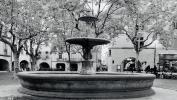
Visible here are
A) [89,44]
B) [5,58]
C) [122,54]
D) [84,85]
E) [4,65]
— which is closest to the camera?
[84,85]

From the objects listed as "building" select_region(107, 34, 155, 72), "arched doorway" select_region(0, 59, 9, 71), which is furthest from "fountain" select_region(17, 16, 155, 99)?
"arched doorway" select_region(0, 59, 9, 71)

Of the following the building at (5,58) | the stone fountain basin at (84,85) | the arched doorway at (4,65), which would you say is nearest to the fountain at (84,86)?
the stone fountain basin at (84,85)

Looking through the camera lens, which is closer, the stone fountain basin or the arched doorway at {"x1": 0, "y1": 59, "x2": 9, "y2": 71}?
the stone fountain basin

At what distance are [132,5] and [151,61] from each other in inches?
853

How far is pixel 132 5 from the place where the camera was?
1003 inches

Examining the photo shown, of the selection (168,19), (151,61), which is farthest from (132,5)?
(151,61)

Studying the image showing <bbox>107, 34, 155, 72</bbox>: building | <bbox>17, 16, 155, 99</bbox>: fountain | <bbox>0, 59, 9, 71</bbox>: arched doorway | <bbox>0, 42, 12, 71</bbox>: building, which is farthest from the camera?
<bbox>0, 59, 9, 71</bbox>: arched doorway

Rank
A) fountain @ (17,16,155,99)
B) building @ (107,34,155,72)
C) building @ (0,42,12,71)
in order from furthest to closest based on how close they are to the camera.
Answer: building @ (0,42,12,71) < building @ (107,34,155,72) < fountain @ (17,16,155,99)

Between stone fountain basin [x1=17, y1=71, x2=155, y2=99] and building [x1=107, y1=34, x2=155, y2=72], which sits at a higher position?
building [x1=107, y1=34, x2=155, y2=72]

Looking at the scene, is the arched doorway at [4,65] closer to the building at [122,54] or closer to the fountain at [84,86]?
the building at [122,54]

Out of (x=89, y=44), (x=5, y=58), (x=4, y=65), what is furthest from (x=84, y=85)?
(x=4, y=65)

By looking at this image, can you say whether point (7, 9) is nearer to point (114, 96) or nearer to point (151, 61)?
point (114, 96)

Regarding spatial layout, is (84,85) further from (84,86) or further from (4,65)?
(4,65)

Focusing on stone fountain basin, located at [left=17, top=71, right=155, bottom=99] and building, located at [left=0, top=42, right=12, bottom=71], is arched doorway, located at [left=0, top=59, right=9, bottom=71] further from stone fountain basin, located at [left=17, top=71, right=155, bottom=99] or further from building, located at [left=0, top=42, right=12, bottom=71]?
stone fountain basin, located at [left=17, top=71, right=155, bottom=99]
